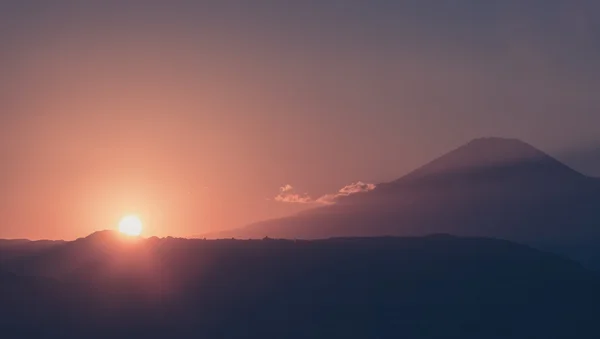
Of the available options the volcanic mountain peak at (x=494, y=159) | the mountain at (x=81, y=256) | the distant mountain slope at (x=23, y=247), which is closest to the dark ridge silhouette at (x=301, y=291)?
the mountain at (x=81, y=256)

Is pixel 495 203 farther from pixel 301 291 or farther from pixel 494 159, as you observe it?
pixel 301 291

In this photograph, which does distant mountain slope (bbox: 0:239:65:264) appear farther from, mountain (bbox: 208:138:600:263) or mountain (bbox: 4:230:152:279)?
mountain (bbox: 208:138:600:263)

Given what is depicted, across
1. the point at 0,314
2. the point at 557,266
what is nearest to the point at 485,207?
the point at 557,266

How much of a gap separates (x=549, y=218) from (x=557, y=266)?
70.7 meters

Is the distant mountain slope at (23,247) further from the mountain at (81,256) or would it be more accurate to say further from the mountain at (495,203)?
the mountain at (495,203)

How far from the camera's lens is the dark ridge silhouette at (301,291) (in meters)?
54.8

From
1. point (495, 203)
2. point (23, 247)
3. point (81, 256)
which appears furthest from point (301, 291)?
point (495, 203)

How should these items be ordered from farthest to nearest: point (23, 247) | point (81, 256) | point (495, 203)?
point (495, 203) < point (23, 247) < point (81, 256)

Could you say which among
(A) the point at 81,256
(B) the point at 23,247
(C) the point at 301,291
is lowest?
(C) the point at 301,291

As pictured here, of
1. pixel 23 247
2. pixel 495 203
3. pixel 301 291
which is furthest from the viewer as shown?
pixel 495 203

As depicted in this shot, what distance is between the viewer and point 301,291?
59.5 m

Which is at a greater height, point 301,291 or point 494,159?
point 494,159

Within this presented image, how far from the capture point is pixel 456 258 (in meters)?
66.6

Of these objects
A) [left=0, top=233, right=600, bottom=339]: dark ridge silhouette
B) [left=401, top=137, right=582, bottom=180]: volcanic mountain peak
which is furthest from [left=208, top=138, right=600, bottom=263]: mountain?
[left=0, top=233, right=600, bottom=339]: dark ridge silhouette
